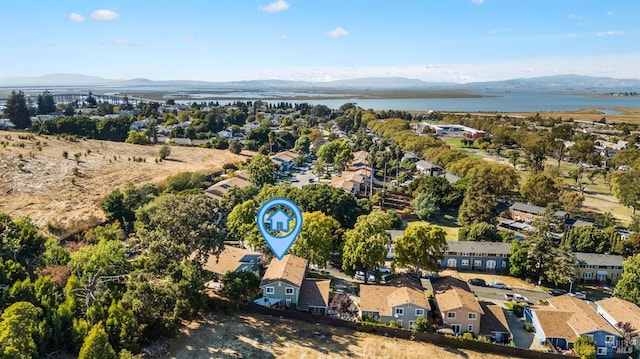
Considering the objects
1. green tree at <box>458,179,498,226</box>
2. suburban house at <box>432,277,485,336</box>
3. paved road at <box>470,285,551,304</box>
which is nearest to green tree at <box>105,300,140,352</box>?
suburban house at <box>432,277,485,336</box>

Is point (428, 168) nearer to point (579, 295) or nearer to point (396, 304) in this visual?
point (579, 295)

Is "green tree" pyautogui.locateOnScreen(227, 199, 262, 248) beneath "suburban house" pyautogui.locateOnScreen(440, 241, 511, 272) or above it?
above

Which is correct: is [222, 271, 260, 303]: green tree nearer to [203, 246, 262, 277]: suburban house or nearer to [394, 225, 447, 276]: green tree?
[203, 246, 262, 277]: suburban house

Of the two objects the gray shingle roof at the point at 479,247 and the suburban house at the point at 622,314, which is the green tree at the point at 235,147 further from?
the suburban house at the point at 622,314

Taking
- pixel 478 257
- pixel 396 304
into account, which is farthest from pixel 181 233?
pixel 478 257

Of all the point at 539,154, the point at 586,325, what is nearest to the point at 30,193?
Result: the point at 586,325

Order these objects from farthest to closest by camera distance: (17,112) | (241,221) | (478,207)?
(17,112) → (478,207) → (241,221)
